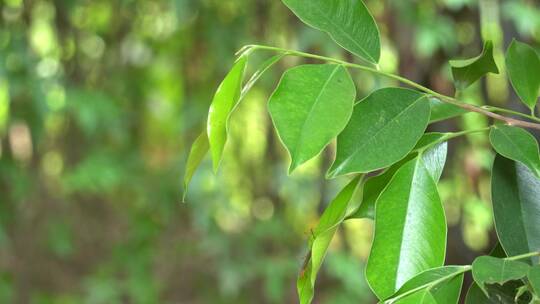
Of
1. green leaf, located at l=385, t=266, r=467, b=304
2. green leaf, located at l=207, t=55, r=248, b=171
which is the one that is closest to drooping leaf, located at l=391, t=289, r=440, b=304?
green leaf, located at l=385, t=266, r=467, b=304

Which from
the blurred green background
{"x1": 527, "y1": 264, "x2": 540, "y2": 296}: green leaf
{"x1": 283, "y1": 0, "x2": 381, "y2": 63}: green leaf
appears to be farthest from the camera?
the blurred green background

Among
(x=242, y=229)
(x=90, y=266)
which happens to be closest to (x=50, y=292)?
(x=90, y=266)

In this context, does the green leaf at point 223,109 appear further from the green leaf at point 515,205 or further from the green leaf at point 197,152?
the green leaf at point 515,205

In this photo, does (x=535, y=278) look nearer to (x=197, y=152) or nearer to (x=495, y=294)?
(x=495, y=294)

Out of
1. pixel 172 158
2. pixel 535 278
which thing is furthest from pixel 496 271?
pixel 172 158

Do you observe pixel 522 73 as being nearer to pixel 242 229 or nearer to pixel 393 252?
pixel 393 252

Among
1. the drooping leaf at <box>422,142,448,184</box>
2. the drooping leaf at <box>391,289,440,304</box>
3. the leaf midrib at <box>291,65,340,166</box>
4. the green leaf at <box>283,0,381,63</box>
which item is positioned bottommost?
the drooping leaf at <box>391,289,440,304</box>

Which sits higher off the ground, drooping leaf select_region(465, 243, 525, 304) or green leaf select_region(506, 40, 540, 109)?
green leaf select_region(506, 40, 540, 109)

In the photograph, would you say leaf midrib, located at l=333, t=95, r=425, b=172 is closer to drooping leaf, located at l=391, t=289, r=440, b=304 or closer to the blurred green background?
drooping leaf, located at l=391, t=289, r=440, b=304
